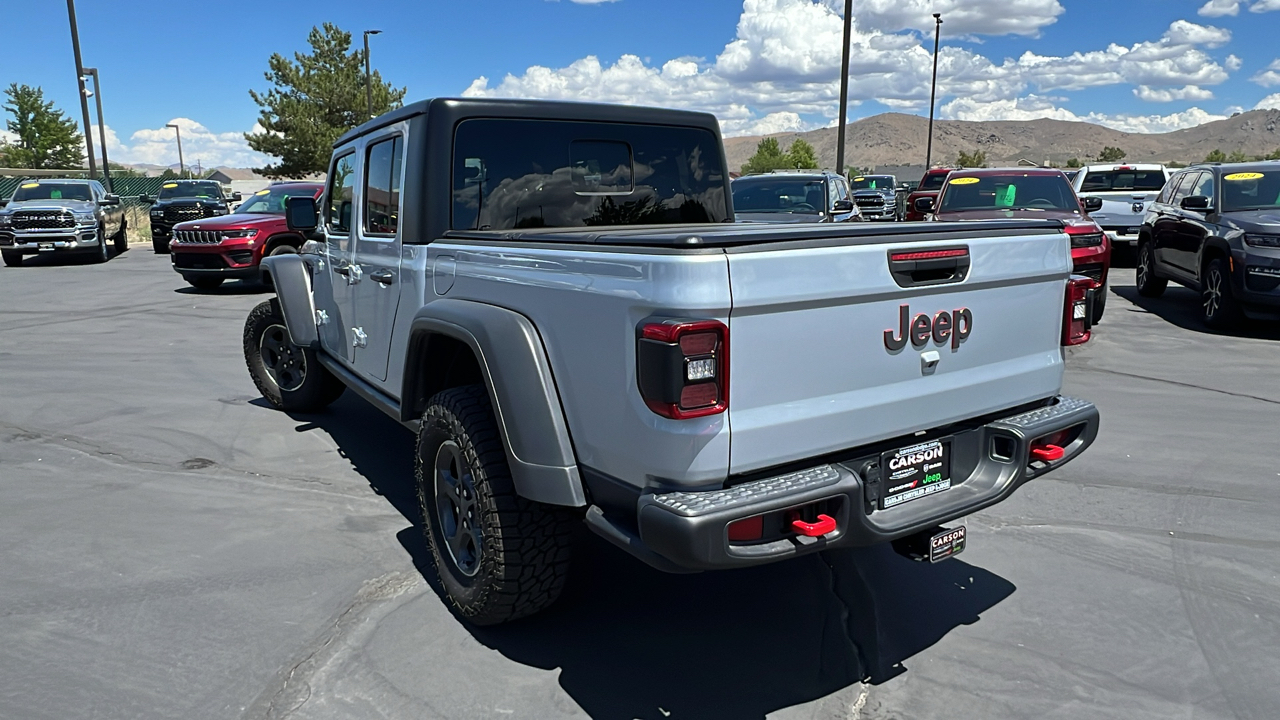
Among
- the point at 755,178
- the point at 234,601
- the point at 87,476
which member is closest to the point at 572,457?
the point at 234,601

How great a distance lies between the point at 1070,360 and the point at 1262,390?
1.57m

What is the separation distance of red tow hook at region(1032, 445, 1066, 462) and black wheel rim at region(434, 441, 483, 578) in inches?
79.3

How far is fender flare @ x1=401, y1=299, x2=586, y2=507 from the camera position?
115 inches

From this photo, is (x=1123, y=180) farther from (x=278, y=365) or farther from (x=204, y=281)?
(x=204, y=281)

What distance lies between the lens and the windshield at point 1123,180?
57.3 feet

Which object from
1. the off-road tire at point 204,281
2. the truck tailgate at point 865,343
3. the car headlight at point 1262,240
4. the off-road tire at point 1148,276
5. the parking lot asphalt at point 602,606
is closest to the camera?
the truck tailgate at point 865,343

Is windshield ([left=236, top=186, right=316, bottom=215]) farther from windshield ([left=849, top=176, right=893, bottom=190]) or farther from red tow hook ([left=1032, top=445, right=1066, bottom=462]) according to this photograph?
windshield ([left=849, top=176, right=893, bottom=190])

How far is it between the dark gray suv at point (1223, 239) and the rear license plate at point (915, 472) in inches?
317

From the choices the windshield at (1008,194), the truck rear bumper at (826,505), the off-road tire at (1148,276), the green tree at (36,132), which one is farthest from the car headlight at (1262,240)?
the green tree at (36,132)

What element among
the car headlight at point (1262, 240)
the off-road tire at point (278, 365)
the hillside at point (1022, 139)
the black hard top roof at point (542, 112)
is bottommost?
the off-road tire at point (278, 365)

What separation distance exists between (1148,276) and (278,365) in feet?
37.0

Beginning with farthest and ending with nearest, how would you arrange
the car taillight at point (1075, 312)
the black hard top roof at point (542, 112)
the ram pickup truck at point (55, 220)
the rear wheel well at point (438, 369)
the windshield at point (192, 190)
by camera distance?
the windshield at point (192, 190) → the ram pickup truck at point (55, 220) → the black hard top roof at point (542, 112) → the rear wheel well at point (438, 369) → the car taillight at point (1075, 312)

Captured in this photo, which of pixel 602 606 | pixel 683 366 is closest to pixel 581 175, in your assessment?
pixel 602 606

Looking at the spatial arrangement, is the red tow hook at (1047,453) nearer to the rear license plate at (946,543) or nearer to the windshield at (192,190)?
the rear license plate at (946,543)
